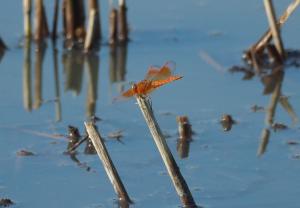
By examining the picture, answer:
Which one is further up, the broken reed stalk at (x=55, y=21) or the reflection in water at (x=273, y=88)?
the broken reed stalk at (x=55, y=21)

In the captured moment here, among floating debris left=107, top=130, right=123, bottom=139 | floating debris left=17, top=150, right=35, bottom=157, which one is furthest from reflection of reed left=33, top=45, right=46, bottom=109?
floating debris left=17, top=150, right=35, bottom=157

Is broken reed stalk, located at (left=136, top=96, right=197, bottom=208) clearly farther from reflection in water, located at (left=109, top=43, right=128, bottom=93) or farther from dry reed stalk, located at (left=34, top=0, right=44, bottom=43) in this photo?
dry reed stalk, located at (left=34, top=0, right=44, bottom=43)

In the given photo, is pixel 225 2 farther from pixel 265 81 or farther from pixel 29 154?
pixel 29 154

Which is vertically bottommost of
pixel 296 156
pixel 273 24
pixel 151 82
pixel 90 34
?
pixel 296 156

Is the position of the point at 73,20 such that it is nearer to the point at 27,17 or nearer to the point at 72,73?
the point at 27,17

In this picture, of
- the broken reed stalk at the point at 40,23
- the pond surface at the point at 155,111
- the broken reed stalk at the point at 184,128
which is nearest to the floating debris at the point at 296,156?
the pond surface at the point at 155,111

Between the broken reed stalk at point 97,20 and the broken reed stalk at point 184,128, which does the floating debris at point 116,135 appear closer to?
the broken reed stalk at point 184,128

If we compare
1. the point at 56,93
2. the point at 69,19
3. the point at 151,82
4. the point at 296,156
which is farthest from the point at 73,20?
the point at 151,82
